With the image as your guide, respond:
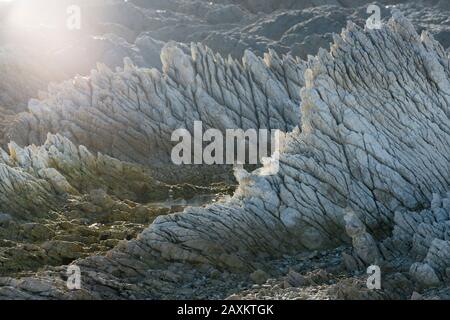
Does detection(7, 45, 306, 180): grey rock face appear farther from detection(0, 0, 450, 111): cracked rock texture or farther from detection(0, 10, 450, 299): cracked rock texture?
detection(0, 0, 450, 111): cracked rock texture

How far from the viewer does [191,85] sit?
62.4 metres

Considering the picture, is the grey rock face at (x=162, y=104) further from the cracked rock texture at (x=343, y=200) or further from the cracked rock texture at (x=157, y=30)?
the cracked rock texture at (x=157, y=30)

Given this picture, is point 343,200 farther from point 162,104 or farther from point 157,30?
point 157,30

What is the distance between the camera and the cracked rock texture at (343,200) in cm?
3011

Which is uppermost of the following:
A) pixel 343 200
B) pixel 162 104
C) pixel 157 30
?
pixel 157 30

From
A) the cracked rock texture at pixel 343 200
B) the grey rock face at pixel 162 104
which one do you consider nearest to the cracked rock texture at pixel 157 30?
the grey rock face at pixel 162 104

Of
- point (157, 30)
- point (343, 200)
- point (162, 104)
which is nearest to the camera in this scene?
point (343, 200)

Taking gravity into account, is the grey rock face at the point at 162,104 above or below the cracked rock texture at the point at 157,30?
below

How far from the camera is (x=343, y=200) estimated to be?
36688 mm

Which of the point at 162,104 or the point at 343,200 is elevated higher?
the point at 162,104

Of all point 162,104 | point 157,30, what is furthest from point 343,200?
point 157,30

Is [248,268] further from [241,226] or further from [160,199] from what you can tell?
[160,199]

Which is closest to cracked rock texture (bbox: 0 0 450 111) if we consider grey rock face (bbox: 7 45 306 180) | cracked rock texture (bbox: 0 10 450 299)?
grey rock face (bbox: 7 45 306 180)
